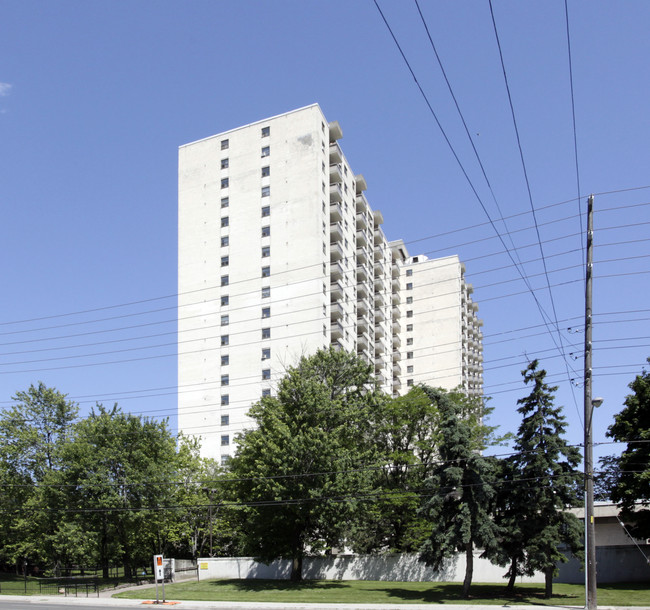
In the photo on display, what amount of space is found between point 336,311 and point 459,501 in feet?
147

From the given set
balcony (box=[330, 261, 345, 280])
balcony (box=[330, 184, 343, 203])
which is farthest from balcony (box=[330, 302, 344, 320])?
balcony (box=[330, 184, 343, 203])

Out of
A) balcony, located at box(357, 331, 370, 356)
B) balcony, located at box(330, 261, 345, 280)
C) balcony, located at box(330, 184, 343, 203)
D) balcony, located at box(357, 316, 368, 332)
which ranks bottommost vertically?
balcony, located at box(357, 331, 370, 356)

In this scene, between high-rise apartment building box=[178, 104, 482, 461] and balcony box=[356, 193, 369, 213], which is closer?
high-rise apartment building box=[178, 104, 482, 461]

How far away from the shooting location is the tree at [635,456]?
123 feet

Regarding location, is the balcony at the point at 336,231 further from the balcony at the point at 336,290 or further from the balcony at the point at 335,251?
the balcony at the point at 336,290

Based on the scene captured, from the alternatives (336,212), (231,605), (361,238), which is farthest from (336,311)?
(231,605)

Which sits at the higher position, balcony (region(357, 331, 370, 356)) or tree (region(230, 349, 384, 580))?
balcony (region(357, 331, 370, 356))

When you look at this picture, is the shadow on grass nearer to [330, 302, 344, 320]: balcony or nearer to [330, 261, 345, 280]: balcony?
[330, 302, 344, 320]: balcony

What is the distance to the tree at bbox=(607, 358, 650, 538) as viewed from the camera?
37594 mm

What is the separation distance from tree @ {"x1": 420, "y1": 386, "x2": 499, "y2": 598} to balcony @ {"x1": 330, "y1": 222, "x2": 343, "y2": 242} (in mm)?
47254

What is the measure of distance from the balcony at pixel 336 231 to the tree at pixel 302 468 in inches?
1328

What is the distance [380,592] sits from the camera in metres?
38.4

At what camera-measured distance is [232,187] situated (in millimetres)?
82438

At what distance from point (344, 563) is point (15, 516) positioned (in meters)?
28.2
